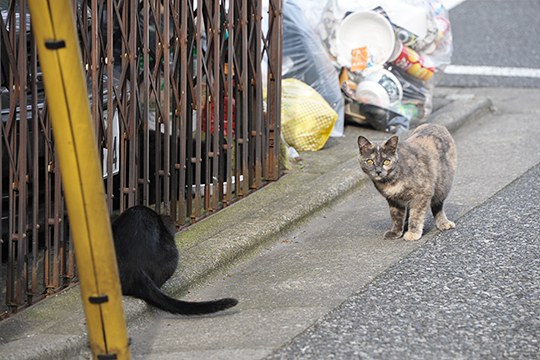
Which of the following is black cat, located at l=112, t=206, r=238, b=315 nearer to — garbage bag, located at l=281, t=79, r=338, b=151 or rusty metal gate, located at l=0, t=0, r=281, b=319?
rusty metal gate, located at l=0, t=0, r=281, b=319

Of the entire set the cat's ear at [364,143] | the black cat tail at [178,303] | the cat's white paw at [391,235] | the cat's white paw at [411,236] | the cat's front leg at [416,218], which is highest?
the cat's ear at [364,143]

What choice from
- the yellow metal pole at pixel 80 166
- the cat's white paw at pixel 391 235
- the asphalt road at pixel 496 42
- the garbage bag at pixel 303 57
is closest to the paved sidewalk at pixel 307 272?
the cat's white paw at pixel 391 235

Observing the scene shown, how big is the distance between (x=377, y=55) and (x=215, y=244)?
374 cm

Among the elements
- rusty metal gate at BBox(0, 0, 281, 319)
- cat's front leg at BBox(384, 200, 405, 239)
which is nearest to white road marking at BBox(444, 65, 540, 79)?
rusty metal gate at BBox(0, 0, 281, 319)

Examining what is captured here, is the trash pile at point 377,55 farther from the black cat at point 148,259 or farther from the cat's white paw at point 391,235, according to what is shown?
the black cat at point 148,259

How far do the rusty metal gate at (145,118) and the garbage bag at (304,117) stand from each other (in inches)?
16.4

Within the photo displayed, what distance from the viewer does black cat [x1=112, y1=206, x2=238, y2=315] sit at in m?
4.62

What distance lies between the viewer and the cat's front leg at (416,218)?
588cm

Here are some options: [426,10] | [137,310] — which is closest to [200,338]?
[137,310]

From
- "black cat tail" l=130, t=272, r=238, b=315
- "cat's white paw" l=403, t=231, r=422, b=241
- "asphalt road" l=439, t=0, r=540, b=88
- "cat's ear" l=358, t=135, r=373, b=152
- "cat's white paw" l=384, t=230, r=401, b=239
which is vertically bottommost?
"asphalt road" l=439, t=0, r=540, b=88

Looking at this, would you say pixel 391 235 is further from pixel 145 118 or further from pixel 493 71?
pixel 493 71

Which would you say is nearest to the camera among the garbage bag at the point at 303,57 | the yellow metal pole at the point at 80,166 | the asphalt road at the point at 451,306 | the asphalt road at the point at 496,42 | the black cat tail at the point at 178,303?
the yellow metal pole at the point at 80,166

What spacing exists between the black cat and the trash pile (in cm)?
346

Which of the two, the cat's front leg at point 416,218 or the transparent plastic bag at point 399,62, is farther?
the transparent plastic bag at point 399,62
